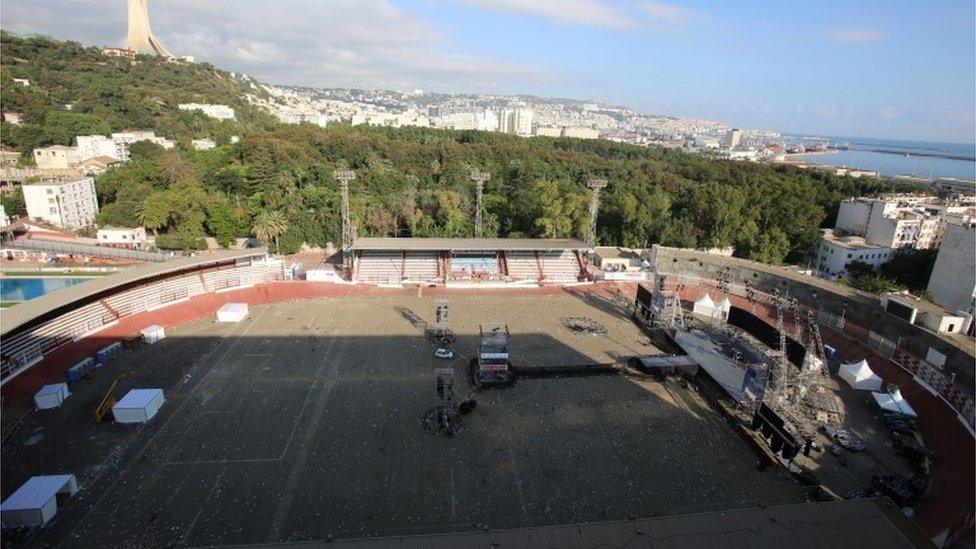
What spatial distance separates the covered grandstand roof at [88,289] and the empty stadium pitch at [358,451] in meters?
3.41

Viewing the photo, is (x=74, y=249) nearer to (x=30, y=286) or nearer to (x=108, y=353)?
(x=30, y=286)

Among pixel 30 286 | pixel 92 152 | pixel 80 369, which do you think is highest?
pixel 92 152

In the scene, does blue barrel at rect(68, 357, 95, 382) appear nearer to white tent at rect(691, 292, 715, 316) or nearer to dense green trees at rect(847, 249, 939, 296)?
white tent at rect(691, 292, 715, 316)

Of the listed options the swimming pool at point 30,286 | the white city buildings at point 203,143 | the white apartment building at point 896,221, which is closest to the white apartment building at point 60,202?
the swimming pool at point 30,286

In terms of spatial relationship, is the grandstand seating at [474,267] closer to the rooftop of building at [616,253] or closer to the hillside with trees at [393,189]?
the hillside with trees at [393,189]

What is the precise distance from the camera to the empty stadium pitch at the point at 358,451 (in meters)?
14.0

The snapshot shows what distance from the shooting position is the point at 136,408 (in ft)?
58.9

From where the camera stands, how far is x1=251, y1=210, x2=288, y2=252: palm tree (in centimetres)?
4594

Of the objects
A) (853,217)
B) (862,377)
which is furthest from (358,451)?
(853,217)

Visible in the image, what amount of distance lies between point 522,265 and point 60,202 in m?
46.9

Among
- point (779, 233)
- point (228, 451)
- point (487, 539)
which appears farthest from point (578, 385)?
point (779, 233)

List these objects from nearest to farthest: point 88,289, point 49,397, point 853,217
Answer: point 49,397 → point 88,289 → point 853,217

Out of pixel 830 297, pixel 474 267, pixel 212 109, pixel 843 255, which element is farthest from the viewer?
pixel 212 109

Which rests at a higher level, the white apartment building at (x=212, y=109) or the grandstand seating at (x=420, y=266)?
the white apartment building at (x=212, y=109)
